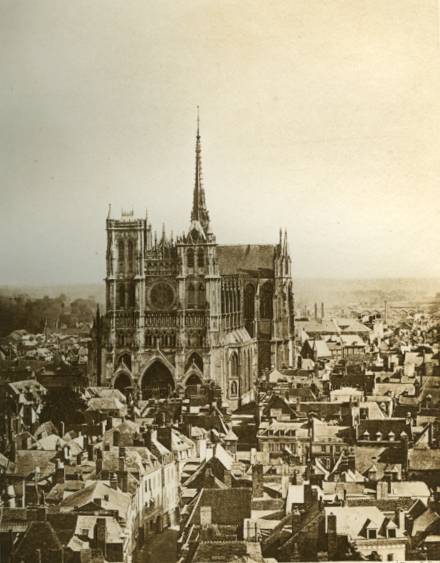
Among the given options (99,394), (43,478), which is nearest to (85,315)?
(99,394)

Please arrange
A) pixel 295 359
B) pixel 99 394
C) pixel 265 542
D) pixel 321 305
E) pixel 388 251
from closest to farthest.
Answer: pixel 265 542 → pixel 388 251 → pixel 321 305 → pixel 99 394 → pixel 295 359

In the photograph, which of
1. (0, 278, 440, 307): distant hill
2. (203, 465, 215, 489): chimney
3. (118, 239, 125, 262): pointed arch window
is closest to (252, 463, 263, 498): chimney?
(203, 465, 215, 489): chimney

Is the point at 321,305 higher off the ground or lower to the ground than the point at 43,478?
higher

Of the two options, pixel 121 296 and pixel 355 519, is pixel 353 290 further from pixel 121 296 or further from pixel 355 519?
pixel 121 296

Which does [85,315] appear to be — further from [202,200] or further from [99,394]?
[202,200]

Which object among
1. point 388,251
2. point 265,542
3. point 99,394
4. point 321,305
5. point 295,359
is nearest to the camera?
point 265,542

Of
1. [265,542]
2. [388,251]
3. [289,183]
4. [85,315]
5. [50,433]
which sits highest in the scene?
[289,183]
